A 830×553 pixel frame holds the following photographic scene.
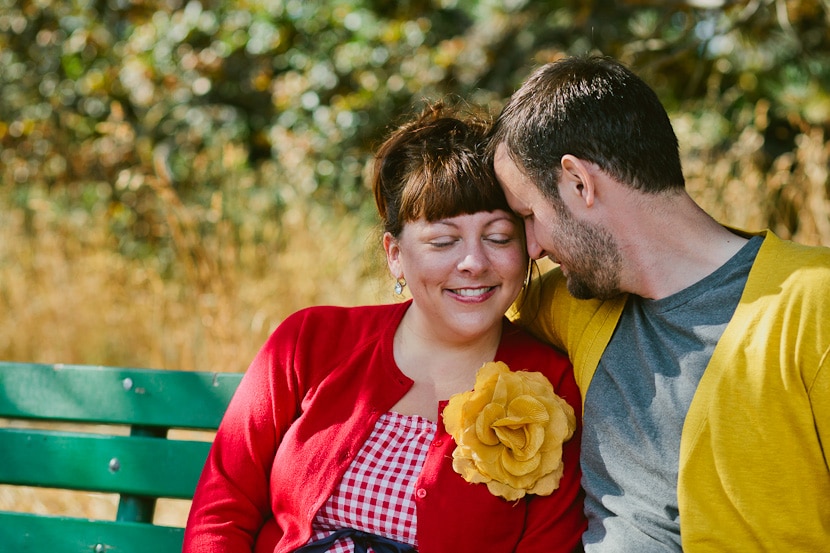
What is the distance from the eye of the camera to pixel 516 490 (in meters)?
2.11

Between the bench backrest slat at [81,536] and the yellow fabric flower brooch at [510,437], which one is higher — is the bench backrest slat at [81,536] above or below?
below

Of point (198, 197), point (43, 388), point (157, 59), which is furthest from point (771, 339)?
point (157, 59)

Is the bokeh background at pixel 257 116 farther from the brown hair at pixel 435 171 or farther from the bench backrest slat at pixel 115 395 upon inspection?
the brown hair at pixel 435 171

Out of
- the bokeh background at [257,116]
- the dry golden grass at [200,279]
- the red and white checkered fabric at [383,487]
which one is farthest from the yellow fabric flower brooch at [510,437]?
the bokeh background at [257,116]

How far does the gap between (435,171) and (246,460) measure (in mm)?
857

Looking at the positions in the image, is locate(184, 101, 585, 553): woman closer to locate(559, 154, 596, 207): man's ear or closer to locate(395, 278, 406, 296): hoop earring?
locate(395, 278, 406, 296): hoop earring

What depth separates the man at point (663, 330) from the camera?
70.4 inches

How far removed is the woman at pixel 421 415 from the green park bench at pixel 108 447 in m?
0.33

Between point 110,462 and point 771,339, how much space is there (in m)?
1.83


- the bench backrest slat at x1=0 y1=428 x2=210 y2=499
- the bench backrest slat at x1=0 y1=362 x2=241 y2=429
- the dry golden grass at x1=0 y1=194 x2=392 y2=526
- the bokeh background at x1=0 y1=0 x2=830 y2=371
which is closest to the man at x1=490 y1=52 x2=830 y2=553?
the bench backrest slat at x1=0 y1=362 x2=241 y2=429

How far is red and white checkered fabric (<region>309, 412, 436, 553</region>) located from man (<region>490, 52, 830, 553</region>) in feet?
1.35

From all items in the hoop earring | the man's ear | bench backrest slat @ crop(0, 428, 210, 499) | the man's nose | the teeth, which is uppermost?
the man's ear

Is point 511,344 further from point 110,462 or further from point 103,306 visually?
point 103,306

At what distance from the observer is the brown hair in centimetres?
223
